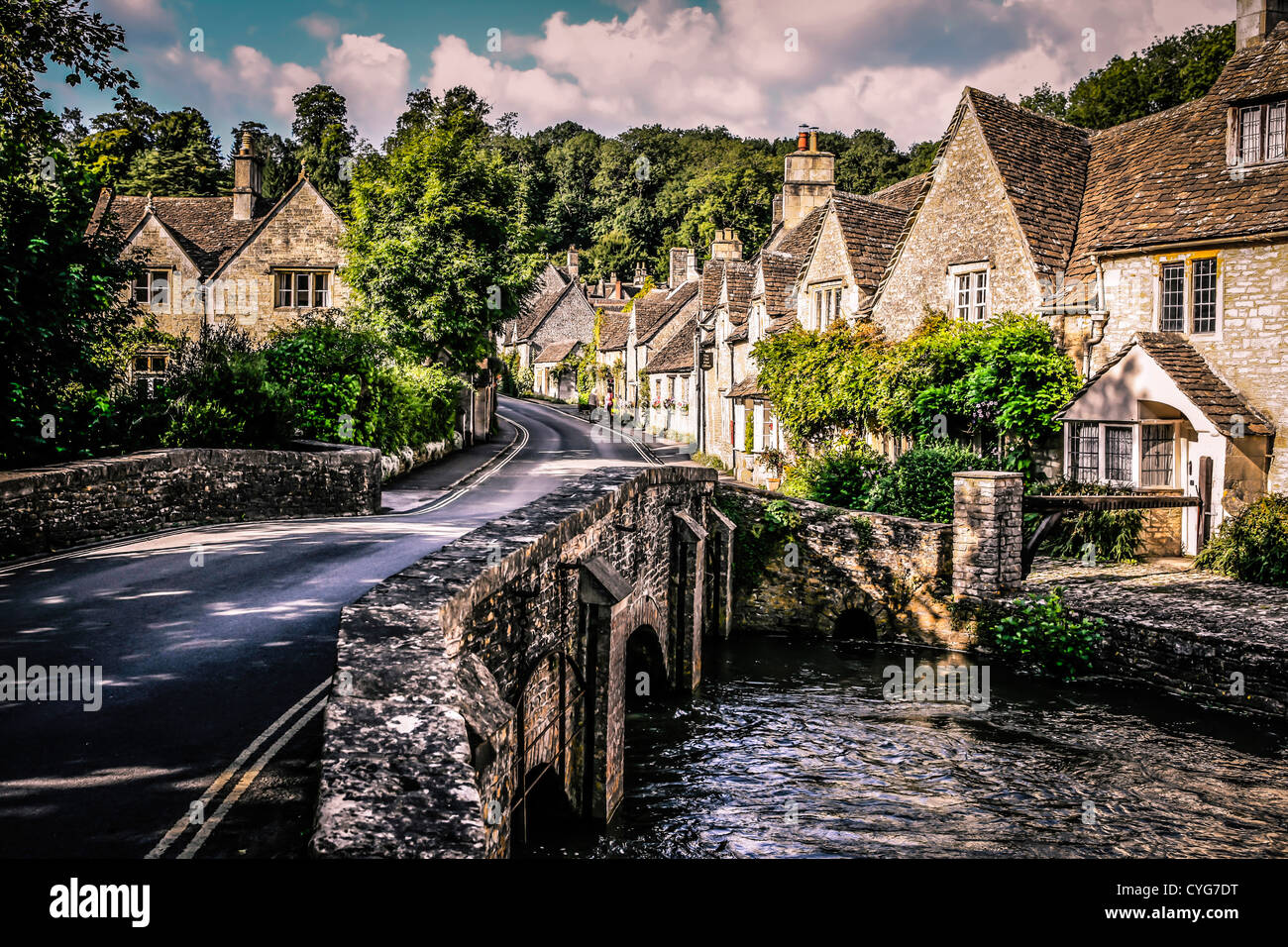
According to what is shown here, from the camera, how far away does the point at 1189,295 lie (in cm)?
2027

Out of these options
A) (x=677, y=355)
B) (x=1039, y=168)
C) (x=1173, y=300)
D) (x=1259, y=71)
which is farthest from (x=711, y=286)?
(x=1259, y=71)

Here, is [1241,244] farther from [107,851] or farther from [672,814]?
[107,851]

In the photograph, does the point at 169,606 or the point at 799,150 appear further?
the point at 799,150

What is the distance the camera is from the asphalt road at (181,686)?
612cm

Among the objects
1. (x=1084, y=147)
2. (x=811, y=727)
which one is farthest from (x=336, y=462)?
(x=1084, y=147)

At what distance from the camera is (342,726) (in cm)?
488

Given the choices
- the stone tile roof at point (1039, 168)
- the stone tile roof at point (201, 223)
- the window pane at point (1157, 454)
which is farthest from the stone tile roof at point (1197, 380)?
the stone tile roof at point (201, 223)

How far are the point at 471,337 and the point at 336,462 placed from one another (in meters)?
16.5

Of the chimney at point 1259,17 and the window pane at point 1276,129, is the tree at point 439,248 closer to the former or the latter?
the chimney at point 1259,17

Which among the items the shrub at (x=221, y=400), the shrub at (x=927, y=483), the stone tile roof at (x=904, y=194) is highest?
the stone tile roof at (x=904, y=194)

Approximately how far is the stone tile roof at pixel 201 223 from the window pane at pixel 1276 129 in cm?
3323

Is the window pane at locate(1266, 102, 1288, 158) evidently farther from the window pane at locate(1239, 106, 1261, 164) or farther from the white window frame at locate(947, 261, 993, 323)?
A: the white window frame at locate(947, 261, 993, 323)

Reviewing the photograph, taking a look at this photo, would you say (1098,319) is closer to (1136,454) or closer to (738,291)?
(1136,454)

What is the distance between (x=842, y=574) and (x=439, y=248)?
2077 centimetres
